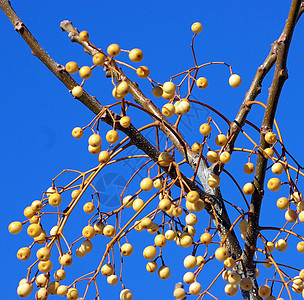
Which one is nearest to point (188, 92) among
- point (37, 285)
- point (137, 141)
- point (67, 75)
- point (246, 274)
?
point (137, 141)

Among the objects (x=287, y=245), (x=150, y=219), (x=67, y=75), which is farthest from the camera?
(x=287, y=245)

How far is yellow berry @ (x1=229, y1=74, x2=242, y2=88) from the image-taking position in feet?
5.83

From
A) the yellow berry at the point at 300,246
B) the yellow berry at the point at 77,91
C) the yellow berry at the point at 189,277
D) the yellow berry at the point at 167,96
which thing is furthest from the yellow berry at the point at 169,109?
the yellow berry at the point at 300,246

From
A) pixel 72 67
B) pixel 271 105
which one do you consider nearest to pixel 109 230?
→ pixel 72 67

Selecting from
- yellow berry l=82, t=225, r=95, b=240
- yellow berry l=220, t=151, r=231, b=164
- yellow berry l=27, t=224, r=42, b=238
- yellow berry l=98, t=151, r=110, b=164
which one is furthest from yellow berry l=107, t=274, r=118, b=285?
yellow berry l=220, t=151, r=231, b=164

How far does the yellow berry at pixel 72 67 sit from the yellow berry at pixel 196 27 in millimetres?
467

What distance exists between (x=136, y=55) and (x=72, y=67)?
0.69ft

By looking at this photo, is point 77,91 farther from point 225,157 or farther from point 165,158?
point 225,157

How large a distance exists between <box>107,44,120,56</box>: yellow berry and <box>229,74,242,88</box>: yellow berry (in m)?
0.44

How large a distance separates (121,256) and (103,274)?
0.30 feet

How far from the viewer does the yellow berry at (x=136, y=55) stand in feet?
4.94

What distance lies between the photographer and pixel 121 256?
Answer: 5.20 ft

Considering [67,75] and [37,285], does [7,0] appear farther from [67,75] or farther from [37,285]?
[37,285]

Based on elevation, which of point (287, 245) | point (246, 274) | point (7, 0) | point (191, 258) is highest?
point (7, 0)
